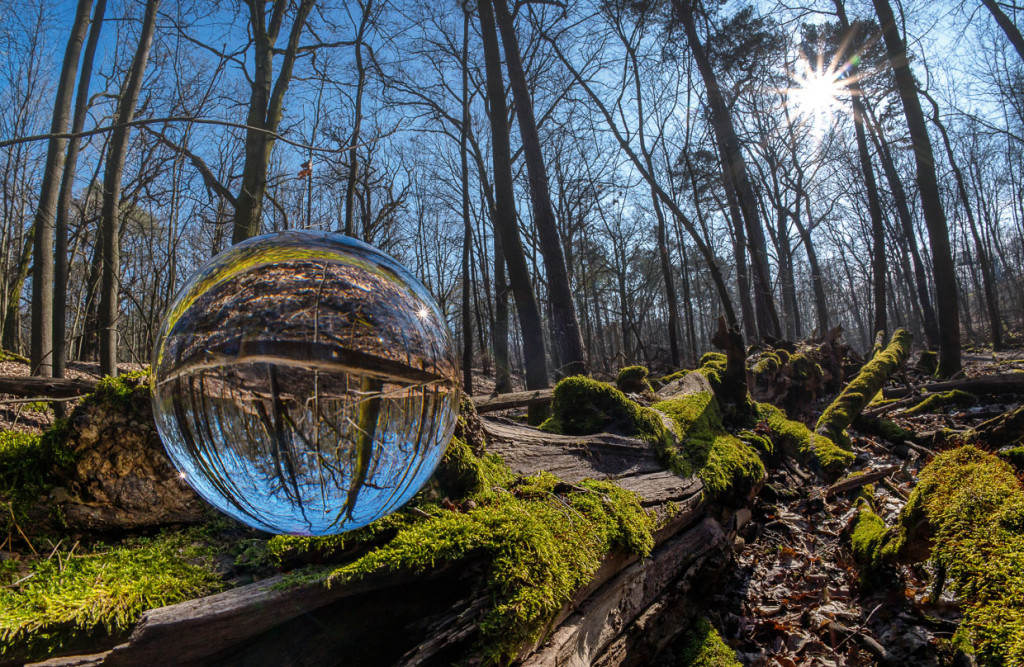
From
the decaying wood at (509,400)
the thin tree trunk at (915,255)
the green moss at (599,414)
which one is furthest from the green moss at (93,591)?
the thin tree trunk at (915,255)

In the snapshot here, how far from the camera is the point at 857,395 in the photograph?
21.0 feet

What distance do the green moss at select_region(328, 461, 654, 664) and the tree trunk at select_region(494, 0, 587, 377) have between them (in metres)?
5.32

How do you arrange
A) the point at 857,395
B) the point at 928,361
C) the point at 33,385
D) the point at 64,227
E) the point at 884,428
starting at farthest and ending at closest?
the point at 928,361
the point at 64,227
the point at 857,395
the point at 884,428
the point at 33,385

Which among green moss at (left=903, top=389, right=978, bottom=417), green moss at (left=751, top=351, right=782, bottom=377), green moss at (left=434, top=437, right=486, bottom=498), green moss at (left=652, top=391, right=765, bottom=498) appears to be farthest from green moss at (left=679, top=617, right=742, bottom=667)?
green moss at (left=903, top=389, right=978, bottom=417)

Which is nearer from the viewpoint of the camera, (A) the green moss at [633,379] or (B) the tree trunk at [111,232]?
(A) the green moss at [633,379]

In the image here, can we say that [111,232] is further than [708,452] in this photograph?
Yes

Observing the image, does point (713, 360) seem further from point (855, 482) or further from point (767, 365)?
point (855, 482)

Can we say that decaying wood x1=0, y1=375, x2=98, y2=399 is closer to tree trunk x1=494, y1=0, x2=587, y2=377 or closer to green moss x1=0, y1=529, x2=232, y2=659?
green moss x1=0, y1=529, x2=232, y2=659

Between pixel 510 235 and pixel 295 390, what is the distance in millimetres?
7111

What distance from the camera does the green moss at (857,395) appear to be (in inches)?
226

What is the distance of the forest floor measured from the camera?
8.18 ft

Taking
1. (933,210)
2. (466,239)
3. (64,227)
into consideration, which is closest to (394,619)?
(64,227)

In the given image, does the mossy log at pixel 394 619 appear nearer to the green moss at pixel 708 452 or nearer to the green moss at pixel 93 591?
the green moss at pixel 93 591

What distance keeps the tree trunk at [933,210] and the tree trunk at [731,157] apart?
9.75 ft
